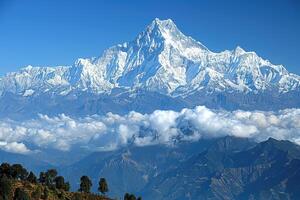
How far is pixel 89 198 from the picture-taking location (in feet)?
533

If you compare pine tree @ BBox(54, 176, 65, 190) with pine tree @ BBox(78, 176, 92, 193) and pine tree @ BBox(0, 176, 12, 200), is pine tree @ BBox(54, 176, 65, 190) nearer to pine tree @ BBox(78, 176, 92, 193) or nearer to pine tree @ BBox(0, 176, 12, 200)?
pine tree @ BBox(78, 176, 92, 193)

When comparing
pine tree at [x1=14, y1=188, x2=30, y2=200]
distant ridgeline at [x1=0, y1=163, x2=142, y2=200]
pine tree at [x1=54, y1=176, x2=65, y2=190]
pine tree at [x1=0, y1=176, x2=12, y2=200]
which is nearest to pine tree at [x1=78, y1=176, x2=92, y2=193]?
distant ridgeline at [x1=0, y1=163, x2=142, y2=200]

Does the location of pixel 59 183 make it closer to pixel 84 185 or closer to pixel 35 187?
pixel 84 185

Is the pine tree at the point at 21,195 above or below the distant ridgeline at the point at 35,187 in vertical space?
below

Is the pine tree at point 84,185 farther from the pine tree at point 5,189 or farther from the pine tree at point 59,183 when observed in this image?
the pine tree at point 5,189

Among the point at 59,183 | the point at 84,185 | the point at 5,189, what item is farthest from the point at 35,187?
the point at 84,185

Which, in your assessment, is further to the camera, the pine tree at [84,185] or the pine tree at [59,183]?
the pine tree at [84,185]

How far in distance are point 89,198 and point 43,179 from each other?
30478mm

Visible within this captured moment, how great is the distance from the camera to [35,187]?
164375mm

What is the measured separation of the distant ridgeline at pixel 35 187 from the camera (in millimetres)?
145125

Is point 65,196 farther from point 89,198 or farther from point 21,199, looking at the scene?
point 21,199

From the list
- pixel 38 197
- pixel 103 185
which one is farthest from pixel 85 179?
pixel 38 197

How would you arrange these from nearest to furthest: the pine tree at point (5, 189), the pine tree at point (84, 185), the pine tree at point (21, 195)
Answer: the pine tree at point (21, 195), the pine tree at point (5, 189), the pine tree at point (84, 185)

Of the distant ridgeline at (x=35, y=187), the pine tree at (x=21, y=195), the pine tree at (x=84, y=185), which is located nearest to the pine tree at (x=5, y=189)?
the distant ridgeline at (x=35, y=187)
